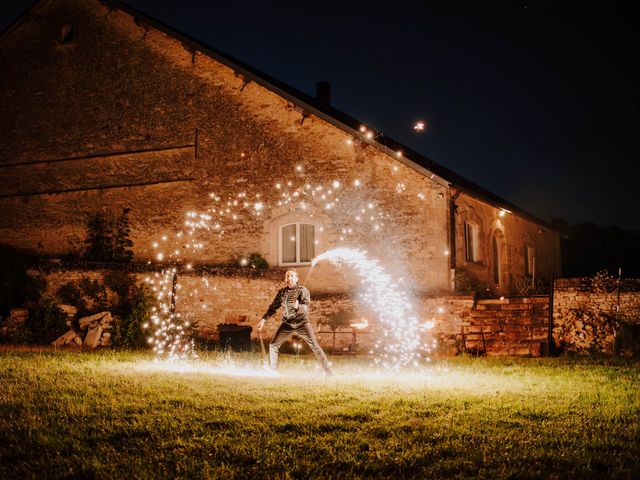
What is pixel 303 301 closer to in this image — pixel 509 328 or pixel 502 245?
pixel 509 328

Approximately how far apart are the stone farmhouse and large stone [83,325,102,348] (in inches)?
106

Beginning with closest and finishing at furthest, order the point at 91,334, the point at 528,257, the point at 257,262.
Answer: the point at 91,334 < the point at 257,262 < the point at 528,257

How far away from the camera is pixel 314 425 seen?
5156 mm

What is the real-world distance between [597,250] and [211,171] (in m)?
27.4

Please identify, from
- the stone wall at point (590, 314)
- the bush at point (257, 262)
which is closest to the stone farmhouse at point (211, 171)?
the bush at point (257, 262)

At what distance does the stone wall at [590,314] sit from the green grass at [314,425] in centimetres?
307

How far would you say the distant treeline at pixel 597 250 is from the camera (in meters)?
28.8

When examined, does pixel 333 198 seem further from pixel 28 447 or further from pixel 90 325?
pixel 28 447

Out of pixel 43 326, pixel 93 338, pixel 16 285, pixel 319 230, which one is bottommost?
pixel 93 338

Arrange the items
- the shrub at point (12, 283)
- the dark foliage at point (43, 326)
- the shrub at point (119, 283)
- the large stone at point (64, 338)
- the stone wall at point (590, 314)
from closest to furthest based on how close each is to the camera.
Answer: the stone wall at point (590, 314) → the large stone at point (64, 338) → the dark foliage at point (43, 326) → the shrub at point (12, 283) → the shrub at point (119, 283)

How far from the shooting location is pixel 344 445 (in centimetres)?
453

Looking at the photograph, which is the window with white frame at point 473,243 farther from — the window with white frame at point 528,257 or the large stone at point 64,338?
the large stone at point 64,338

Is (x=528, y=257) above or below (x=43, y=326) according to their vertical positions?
above

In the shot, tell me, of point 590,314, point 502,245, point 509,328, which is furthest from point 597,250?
point 509,328
